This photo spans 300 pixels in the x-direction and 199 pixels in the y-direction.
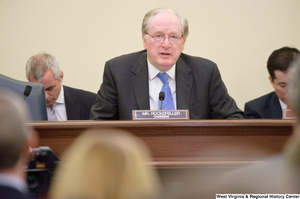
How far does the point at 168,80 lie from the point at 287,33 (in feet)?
6.18

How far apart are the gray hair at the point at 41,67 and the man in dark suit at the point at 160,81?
2.84 feet

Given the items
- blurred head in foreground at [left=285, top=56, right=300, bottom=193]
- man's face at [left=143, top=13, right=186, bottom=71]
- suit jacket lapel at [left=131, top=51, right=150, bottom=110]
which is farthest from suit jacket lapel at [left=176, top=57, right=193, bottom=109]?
blurred head in foreground at [left=285, top=56, right=300, bottom=193]

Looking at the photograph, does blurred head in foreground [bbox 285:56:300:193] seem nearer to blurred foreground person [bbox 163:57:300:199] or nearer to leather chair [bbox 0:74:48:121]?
blurred foreground person [bbox 163:57:300:199]

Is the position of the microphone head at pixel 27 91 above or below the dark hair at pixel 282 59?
below

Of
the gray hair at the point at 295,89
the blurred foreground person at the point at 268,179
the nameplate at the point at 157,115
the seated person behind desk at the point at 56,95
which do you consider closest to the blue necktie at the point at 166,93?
the nameplate at the point at 157,115

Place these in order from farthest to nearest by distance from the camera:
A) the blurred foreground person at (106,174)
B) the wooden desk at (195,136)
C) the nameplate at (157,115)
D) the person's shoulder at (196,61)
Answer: the person's shoulder at (196,61), the nameplate at (157,115), the wooden desk at (195,136), the blurred foreground person at (106,174)

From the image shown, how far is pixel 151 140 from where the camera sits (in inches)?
82.6

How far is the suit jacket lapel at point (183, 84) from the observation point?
112 inches

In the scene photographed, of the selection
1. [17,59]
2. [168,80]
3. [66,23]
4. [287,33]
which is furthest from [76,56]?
[287,33]

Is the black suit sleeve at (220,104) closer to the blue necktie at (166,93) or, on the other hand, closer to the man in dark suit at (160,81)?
the man in dark suit at (160,81)

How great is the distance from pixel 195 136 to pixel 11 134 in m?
1.24

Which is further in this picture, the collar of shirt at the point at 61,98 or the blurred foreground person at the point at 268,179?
the collar of shirt at the point at 61,98

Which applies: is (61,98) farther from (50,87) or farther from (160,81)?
(160,81)

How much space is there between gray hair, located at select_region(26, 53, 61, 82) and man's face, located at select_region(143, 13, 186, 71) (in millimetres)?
1050
